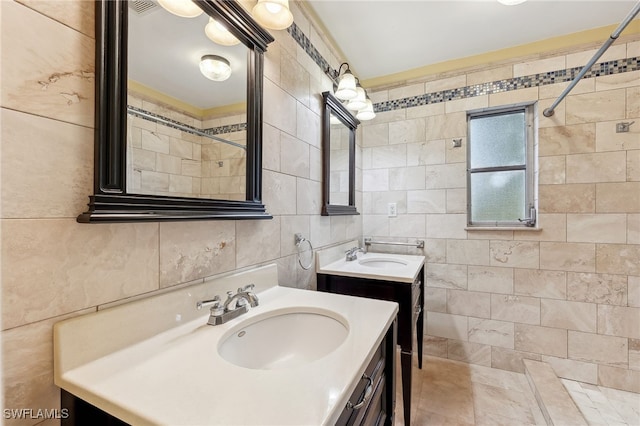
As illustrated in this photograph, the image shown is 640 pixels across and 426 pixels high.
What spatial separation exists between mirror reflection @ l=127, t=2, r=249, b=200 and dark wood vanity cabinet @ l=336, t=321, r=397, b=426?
2.51 feet

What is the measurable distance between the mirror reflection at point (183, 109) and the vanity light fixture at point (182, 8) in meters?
0.01

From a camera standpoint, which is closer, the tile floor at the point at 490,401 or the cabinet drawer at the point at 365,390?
the cabinet drawer at the point at 365,390

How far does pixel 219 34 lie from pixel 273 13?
246mm

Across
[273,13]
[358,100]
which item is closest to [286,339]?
[273,13]

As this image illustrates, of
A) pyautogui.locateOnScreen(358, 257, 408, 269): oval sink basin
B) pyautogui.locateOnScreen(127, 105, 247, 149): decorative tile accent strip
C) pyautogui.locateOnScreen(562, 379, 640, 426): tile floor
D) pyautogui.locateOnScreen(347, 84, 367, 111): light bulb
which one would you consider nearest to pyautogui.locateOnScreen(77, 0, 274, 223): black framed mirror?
pyautogui.locateOnScreen(127, 105, 247, 149): decorative tile accent strip

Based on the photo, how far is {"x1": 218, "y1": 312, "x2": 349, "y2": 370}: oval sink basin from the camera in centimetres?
92

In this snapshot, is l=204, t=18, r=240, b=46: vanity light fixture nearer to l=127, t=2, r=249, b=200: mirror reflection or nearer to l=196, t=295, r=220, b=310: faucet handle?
l=127, t=2, r=249, b=200: mirror reflection

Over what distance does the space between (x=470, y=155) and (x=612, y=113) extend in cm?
85

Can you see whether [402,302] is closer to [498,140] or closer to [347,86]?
[347,86]

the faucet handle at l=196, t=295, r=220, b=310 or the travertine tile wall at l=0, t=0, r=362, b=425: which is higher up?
the travertine tile wall at l=0, t=0, r=362, b=425

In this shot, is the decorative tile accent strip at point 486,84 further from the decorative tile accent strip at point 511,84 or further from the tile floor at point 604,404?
the tile floor at point 604,404

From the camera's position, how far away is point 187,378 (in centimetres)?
60

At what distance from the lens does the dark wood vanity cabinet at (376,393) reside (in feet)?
2.28

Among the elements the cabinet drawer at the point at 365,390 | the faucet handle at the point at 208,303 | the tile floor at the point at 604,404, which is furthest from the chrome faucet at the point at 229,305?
the tile floor at the point at 604,404
